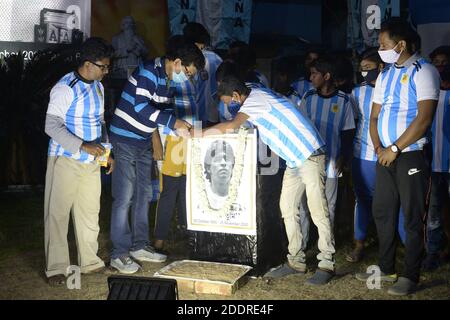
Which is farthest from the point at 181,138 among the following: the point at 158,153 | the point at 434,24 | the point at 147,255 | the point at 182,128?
the point at 434,24

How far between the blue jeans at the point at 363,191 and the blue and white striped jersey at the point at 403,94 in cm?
86

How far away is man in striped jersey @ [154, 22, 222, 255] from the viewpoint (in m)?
6.69

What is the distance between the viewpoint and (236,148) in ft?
19.5

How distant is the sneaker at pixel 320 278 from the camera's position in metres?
5.81

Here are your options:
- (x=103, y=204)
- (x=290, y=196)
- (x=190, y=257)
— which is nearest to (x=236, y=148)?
(x=290, y=196)

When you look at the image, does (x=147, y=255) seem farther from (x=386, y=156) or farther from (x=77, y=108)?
(x=386, y=156)

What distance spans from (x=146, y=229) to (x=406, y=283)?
104 inches

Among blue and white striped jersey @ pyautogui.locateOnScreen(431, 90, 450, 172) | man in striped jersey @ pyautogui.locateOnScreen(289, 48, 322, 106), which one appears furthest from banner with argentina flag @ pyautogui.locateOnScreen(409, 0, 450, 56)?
blue and white striped jersey @ pyautogui.locateOnScreen(431, 90, 450, 172)

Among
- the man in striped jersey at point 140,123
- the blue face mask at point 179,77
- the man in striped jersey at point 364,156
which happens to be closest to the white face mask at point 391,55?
the man in striped jersey at point 364,156

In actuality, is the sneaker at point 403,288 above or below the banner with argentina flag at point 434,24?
below

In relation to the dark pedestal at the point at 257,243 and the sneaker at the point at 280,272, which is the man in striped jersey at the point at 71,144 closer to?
the dark pedestal at the point at 257,243

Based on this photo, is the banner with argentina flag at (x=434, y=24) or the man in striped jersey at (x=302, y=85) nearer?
the man in striped jersey at (x=302, y=85)

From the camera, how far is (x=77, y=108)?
5754 mm

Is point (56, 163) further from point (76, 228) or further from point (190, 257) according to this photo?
point (190, 257)
